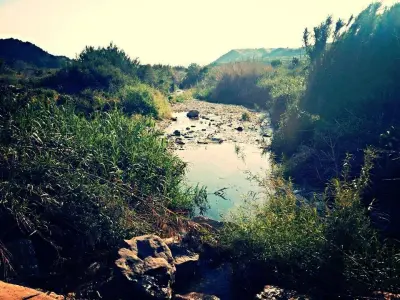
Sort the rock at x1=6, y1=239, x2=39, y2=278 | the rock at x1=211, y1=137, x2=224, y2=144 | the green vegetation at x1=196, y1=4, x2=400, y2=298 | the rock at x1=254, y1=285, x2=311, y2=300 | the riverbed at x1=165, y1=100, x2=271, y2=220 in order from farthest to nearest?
the rock at x1=211, y1=137, x2=224, y2=144 < the riverbed at x1=165, y1=100, x2=271, y2=220 < the rock at x1=6, y1=239, x2=39, y2=278 < the rock at x1=254, y1=285, x2=311, y2=300 < the green vegetation at x1=196, y1=4, x2=400, y2=298

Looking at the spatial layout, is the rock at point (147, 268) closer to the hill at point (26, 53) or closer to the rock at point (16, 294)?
the rock at point (16, 294)

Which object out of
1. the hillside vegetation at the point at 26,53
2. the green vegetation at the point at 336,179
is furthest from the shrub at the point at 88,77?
the hillside vegetation at the point at 26,53

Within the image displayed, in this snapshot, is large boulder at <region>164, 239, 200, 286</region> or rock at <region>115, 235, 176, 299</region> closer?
rock at <region>115, 235, 176, 299</region>

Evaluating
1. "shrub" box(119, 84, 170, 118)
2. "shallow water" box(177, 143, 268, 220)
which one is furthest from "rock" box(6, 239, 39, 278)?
"shrub" box(119, 84, 170, 118)

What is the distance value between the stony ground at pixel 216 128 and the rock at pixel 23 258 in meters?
8.19

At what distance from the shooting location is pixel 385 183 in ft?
19.9

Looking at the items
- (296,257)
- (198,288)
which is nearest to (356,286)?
(296,257)

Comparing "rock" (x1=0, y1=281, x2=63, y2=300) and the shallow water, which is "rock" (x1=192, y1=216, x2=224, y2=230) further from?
"rock" (x1=0, y1=281, x2=63, y2=300)

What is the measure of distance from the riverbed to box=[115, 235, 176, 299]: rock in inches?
78.2

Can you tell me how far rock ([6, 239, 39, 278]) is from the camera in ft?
14.9

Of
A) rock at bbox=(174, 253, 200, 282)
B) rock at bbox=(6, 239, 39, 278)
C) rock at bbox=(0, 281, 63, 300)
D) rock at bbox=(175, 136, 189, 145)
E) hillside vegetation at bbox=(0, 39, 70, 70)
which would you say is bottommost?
rock at bbox=(174, 253, 200, 282)

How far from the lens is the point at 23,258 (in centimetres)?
461

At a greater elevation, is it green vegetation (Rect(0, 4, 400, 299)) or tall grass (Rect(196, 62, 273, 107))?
tall grass (Rect(196, 62, 273, 107))

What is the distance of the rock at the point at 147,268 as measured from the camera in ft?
14.5
